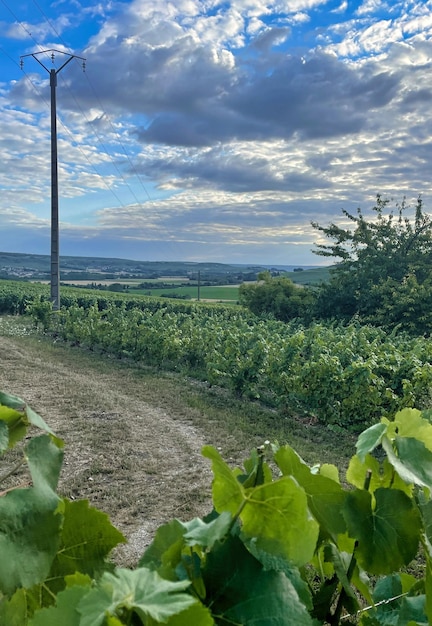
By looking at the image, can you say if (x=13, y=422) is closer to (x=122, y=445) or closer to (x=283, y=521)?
(x=283, y=521)

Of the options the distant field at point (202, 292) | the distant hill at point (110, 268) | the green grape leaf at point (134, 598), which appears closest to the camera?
the green grape leaf at point (134, 598)

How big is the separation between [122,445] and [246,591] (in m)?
6.20

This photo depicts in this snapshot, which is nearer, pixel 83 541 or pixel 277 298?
pixel 83 541

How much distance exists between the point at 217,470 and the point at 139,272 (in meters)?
68.8

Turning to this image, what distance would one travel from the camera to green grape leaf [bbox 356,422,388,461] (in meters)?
0.58

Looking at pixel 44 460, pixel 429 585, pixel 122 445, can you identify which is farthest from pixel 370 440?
pixel 122 445

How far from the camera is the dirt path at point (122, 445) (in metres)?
4.73

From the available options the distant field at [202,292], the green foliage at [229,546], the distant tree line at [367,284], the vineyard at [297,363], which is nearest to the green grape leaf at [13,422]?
the green foliage at [229,546]

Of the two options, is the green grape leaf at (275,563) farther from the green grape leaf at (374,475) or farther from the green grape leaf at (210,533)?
the green grape leaf at (374,475)

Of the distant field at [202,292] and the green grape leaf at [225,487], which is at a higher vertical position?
the green grape leaf at [225,487]

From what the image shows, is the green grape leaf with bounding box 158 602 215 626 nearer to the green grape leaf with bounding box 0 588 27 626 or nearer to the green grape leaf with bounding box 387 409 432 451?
the green grape leaf with bounding box 0 588 27 626

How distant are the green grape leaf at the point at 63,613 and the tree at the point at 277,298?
635 inches

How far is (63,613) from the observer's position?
380mm

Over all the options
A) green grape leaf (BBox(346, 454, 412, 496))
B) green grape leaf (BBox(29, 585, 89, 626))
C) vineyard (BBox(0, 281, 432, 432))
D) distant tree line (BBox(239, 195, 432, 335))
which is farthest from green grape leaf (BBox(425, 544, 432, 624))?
distant tree line (BBox(239, 195, 432, 335))
